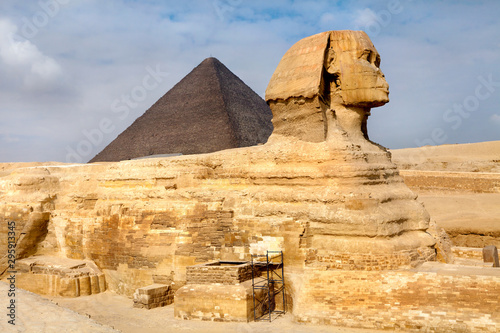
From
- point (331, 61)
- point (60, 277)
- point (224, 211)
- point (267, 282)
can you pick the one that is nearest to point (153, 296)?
point (224, 211)

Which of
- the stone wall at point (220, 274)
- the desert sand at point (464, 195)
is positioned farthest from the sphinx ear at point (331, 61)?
the desert sand at point (464, 195)

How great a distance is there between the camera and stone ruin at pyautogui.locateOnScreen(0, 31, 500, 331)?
6.89 metres

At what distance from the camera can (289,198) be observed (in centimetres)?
852

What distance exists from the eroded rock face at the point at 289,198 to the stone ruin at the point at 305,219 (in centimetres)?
3

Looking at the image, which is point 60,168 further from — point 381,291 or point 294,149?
point 381,291

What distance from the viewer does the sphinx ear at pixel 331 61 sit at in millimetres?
9281

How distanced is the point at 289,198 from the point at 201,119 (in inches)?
397

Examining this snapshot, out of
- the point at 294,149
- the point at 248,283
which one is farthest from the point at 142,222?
the point at 294,149

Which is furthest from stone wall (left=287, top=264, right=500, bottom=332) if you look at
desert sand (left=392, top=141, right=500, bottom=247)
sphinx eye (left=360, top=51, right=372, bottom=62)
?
desert sand (left=392, top=141, right=500, bottom=247)

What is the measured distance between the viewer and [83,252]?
38.2ft

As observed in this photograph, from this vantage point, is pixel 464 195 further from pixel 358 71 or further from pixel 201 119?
pixel 358 71

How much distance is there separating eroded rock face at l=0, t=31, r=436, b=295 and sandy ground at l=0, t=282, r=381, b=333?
81cm

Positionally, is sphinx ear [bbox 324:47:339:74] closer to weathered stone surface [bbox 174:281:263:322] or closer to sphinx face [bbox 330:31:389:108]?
sphinx face [bbox 330:31:389:108]

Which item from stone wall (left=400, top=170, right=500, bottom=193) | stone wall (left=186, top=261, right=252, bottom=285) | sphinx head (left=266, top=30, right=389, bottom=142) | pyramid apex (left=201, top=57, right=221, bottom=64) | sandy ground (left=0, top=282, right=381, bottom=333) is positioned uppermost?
pyramid apex (left=201, top=57, right=221, bottom=64)
